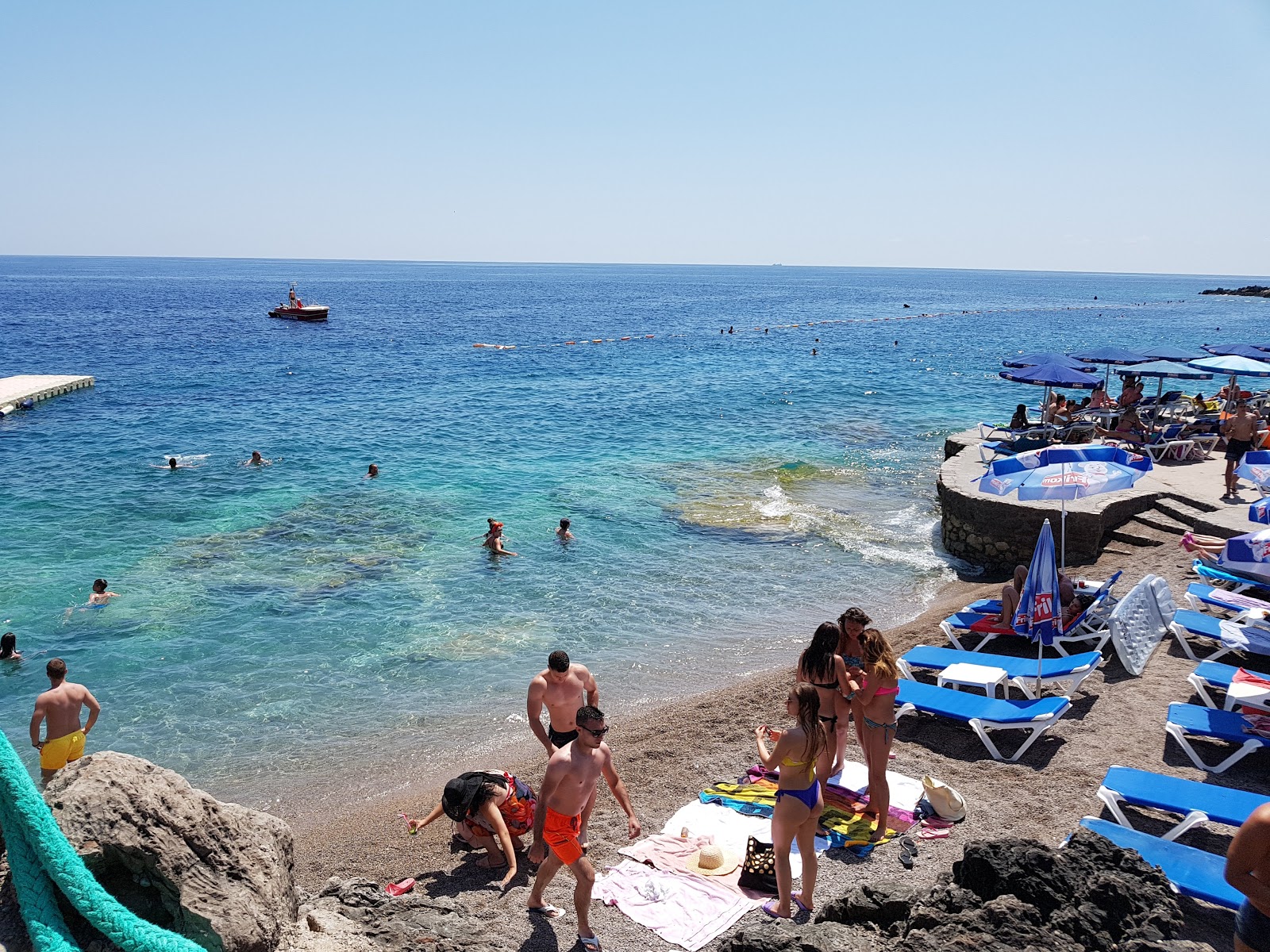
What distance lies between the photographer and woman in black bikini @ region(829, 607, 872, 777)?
6891 millimetres

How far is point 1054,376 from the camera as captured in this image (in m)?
17.0

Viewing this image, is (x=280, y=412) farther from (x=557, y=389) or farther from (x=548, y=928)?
(x=548, y=928)

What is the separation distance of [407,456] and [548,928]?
20198 mm

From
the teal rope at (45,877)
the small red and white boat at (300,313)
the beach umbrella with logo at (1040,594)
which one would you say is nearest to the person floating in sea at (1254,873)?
the beach umbrella with logo at (1040,594)

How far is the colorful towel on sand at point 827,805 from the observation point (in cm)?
661

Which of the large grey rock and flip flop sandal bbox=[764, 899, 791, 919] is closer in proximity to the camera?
the large grey rock

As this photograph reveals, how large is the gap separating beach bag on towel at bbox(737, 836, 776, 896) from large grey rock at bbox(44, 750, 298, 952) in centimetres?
342

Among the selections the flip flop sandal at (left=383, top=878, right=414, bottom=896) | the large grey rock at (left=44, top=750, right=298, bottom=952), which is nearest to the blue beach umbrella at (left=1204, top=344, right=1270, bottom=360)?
the flip flop sandal at (left=383, top=878, right=414, bottom=896)

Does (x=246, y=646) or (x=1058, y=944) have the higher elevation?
(x=1058, y=944)

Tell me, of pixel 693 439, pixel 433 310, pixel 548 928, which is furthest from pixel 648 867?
pixel 433 310

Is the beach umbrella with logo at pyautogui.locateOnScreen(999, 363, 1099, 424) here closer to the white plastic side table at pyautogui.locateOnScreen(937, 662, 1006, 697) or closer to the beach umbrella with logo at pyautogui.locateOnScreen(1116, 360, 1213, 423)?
the beach umbrella with logo at pyautogui.locateOnScreen(1116, 360, 1213, 423)

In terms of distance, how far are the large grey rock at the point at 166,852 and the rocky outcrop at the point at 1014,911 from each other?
2505mm

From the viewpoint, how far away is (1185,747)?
710 centimetres

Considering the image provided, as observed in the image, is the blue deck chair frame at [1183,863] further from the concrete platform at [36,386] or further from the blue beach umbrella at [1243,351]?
the concrete platform at [36,386]
